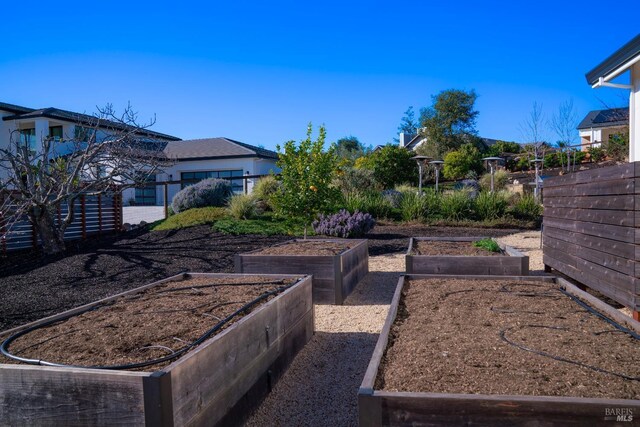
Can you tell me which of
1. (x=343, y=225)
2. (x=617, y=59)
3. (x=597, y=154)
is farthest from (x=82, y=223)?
(x=597, y=154)

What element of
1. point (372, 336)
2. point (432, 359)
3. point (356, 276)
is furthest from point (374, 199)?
point (432, 359)

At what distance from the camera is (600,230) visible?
510 centimetres

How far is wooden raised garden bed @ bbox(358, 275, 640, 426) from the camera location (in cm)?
203

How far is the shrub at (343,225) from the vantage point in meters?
10.6

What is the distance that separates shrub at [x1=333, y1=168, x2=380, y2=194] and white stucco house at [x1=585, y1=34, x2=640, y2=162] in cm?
1052

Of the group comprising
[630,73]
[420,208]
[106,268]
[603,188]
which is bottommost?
[106,268]

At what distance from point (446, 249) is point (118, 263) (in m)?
5.59

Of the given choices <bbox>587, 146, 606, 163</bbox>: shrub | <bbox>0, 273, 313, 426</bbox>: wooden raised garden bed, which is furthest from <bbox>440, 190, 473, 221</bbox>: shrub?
<bbox>587, 146, 606, 163</bbox>: shrub

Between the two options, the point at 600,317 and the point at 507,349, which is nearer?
the point at 507,349

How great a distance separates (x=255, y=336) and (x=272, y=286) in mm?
1464

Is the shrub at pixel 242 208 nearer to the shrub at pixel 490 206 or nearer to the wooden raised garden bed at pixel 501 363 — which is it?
the shrub at pixel 490 206

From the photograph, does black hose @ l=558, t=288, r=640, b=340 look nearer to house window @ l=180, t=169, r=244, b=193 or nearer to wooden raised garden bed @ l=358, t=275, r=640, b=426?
wooden raised garden bed @ l=358, t=275, r=640, b=426

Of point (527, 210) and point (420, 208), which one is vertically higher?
point (420, 208)

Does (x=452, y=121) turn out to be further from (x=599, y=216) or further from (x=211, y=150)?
(x=599, y=216)
